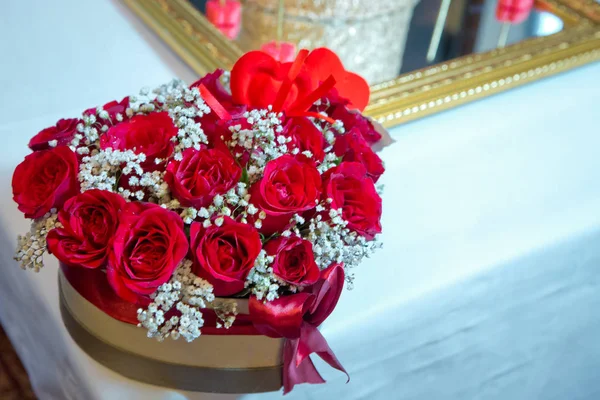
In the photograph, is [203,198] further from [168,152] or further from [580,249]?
[580,249]

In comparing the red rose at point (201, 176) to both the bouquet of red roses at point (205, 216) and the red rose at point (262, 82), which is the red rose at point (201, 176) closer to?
the bouquet of red roses at point (205, 216)

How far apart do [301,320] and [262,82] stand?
0.26 m

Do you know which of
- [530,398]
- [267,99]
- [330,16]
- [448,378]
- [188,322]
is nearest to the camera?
[188,322]

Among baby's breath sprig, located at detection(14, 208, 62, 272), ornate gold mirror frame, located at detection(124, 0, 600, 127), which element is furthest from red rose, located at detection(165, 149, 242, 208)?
ornate gold mirror frame, located at detection(124, 0, 600, 127)

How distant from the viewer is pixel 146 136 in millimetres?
582

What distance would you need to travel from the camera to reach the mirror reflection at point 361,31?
41.7 inches

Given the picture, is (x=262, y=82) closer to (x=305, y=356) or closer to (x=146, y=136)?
(x=146, y=136)

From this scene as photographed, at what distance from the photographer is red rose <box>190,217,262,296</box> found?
0.50 metres

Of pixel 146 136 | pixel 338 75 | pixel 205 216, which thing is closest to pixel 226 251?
pixel 205 216

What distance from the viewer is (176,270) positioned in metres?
0.52

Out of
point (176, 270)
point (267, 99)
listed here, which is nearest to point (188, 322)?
point (176, 270)

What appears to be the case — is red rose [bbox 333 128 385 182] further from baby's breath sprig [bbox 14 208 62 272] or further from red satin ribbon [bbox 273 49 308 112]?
baby's breath sprig [bbox 14 208 62 272]

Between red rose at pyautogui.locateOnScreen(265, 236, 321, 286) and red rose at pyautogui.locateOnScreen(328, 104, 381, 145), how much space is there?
0.61ft

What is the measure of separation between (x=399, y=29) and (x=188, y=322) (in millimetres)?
781
